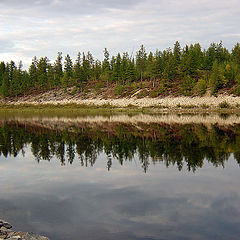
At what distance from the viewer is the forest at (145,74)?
72125 millimetres

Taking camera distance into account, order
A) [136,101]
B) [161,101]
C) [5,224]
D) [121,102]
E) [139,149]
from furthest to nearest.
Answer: [121,102] → [136,101] → [161,101] → [139,149] → [5,224]

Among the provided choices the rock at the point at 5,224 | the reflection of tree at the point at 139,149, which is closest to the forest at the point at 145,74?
the reflection of tree at the point at 139,149

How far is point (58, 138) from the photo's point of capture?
26.6 meters

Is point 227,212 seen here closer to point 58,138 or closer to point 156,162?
point 156,162

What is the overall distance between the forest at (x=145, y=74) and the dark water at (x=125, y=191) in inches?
2028

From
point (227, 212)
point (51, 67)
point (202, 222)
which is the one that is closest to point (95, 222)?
point (202, 222)

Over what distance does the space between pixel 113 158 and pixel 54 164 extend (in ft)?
11.5

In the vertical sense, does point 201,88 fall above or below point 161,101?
above

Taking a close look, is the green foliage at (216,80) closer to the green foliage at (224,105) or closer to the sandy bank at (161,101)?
the sandy bank at (161,101)

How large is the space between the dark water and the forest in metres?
51.5

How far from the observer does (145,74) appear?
321ft

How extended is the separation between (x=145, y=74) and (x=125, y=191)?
292ft

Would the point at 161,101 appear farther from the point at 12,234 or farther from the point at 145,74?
the point at 12,234

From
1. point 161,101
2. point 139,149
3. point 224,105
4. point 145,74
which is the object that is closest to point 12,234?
point 139,149
